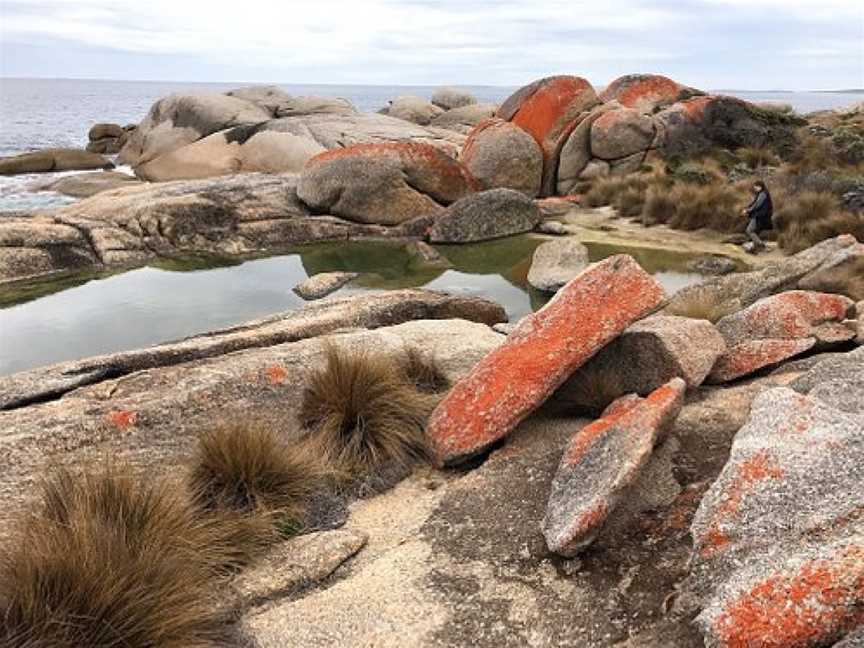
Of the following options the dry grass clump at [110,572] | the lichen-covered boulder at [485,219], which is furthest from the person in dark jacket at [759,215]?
the dry grass clump at [110,572]

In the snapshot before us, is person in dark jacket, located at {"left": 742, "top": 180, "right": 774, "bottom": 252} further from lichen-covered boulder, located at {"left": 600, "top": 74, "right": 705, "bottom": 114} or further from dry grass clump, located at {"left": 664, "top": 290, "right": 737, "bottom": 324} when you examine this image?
lichen-covered boulder, located at {"left": 600, "top": 74, "right": 705, "bottom": 114}

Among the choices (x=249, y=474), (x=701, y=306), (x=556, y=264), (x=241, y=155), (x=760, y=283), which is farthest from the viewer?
(x=241, y=155)

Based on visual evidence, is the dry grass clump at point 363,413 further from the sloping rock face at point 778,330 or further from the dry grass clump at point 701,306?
the dry grass clump at point 701,306

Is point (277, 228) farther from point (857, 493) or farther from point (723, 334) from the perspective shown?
point (857, 493)

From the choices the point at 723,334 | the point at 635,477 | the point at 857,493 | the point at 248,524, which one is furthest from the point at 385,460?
the point at 723,334

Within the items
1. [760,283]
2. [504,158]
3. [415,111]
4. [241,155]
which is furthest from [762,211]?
[415,111]

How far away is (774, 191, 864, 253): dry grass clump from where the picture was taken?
16938 millimetres

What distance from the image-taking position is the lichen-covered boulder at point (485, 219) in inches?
769

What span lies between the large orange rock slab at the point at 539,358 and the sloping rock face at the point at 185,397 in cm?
147

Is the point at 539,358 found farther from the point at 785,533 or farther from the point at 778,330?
the point at 778,330

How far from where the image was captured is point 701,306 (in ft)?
34.8

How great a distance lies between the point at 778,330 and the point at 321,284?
902 cm

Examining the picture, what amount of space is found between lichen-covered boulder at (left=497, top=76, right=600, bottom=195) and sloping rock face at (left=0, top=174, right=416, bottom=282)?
911 centimetres

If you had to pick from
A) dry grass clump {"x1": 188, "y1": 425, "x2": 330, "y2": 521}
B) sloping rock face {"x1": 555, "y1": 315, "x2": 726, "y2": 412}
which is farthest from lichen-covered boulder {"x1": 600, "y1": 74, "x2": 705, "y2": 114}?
dry grass clump {"x1": 188, "y1": 425, "x2": 330, "y2": 521}
